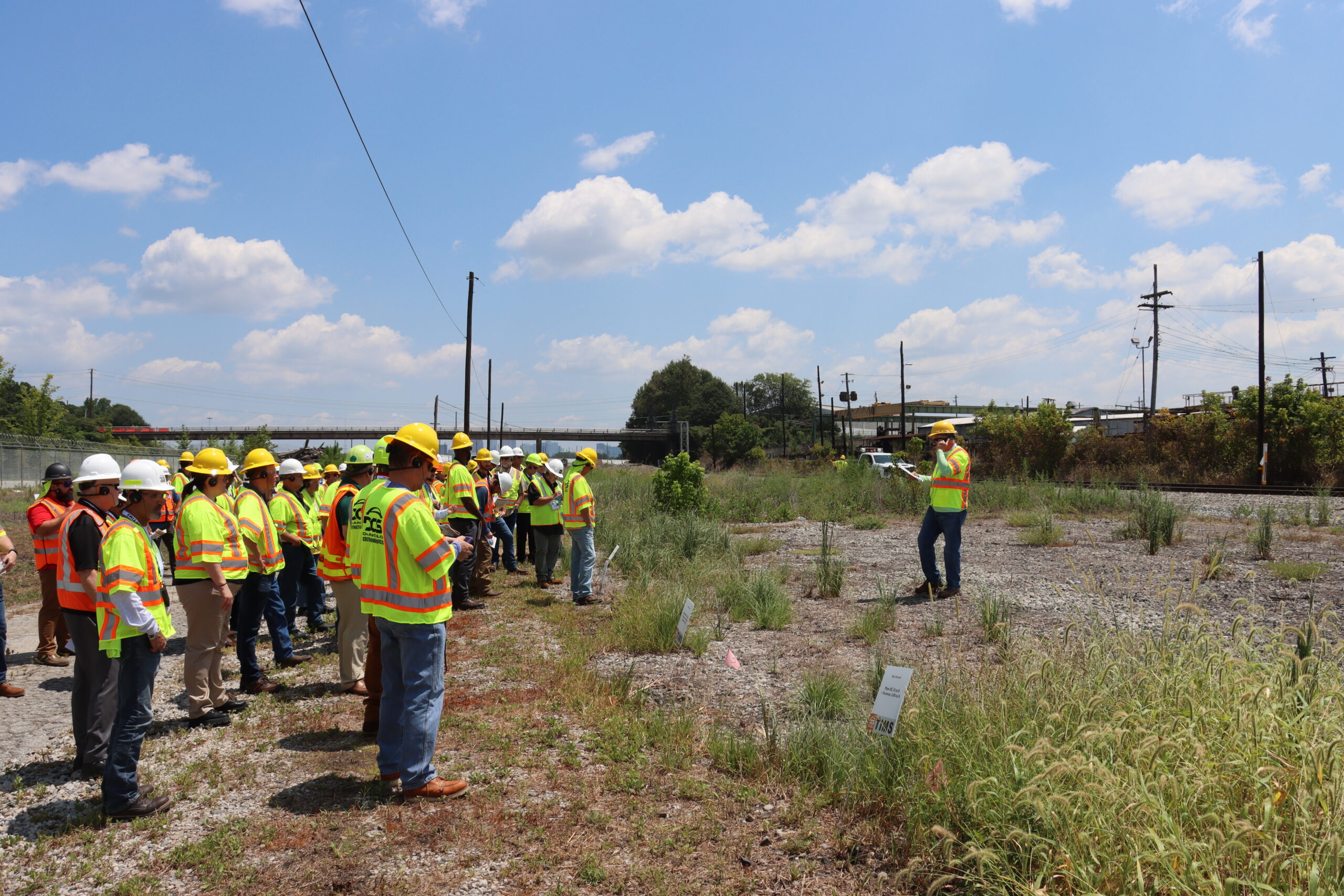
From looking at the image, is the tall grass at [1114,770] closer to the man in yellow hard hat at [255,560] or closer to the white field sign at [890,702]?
the white field sign at [890,702]

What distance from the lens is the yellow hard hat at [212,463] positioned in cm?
562

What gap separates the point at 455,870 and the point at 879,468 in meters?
22.3

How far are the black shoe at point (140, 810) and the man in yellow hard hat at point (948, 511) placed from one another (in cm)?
714

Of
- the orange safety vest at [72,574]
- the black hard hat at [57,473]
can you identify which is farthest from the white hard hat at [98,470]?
the black hard hat at [57,473]

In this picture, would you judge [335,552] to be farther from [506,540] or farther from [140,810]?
[506,540]

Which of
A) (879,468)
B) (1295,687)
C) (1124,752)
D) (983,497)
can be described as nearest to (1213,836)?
(1124,752)

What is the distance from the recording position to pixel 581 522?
980 cm

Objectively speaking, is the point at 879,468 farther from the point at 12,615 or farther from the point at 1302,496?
the point at 12,615

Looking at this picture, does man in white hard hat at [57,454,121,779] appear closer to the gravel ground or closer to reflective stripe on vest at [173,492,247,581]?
reflective stripe on vest at [173,492,247,581]

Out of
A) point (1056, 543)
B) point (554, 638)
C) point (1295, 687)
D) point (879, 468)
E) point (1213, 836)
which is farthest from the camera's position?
point (879, 468)

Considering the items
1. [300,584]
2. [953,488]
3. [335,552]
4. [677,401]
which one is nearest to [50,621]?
[300,584]

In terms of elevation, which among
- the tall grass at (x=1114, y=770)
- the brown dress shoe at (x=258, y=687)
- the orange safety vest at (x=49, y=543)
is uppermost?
the orange safety vest at (x=49, y=543)

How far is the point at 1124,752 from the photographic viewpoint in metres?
3.18

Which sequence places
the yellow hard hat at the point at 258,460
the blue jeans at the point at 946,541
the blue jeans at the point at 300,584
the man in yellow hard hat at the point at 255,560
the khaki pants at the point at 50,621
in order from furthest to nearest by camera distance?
the blue jeans at the point at 946,541 < the blue jeans at the point at 300,584 < the khaki pants at the point at 50,621 < the yellow hard hat at the point at 258,460 < the man in yellow hard hat at the point at 255,560
